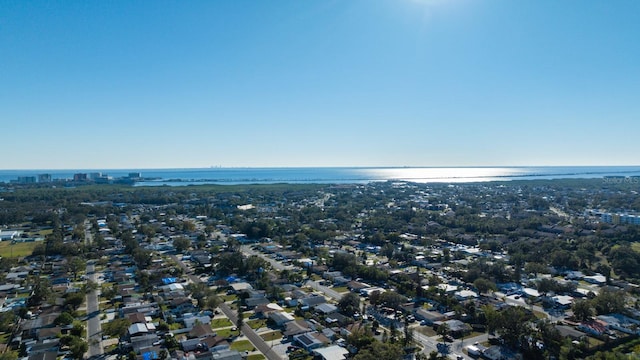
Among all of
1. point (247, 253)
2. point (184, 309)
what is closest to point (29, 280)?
point (184, 309)

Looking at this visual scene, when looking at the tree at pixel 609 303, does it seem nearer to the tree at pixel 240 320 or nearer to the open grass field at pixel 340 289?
the open grass field at pixel 340 289

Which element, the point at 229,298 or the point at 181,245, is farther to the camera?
the point at 181,245

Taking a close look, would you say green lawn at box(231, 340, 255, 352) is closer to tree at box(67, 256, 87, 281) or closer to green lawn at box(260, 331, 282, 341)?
green lawn at box(260, 331, 282, 341)

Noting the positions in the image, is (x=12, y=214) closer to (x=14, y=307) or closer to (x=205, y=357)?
(x=14, y=307)

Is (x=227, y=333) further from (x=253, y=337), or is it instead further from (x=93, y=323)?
(x=93, y=323)

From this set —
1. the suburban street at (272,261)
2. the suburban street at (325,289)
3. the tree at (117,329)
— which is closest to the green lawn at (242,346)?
the tree at (117,329)

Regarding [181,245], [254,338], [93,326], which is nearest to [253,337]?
[254,338]

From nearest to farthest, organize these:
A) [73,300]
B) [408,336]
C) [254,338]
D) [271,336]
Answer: [408,336] < [254,338] < [271,336] < [73,300]
